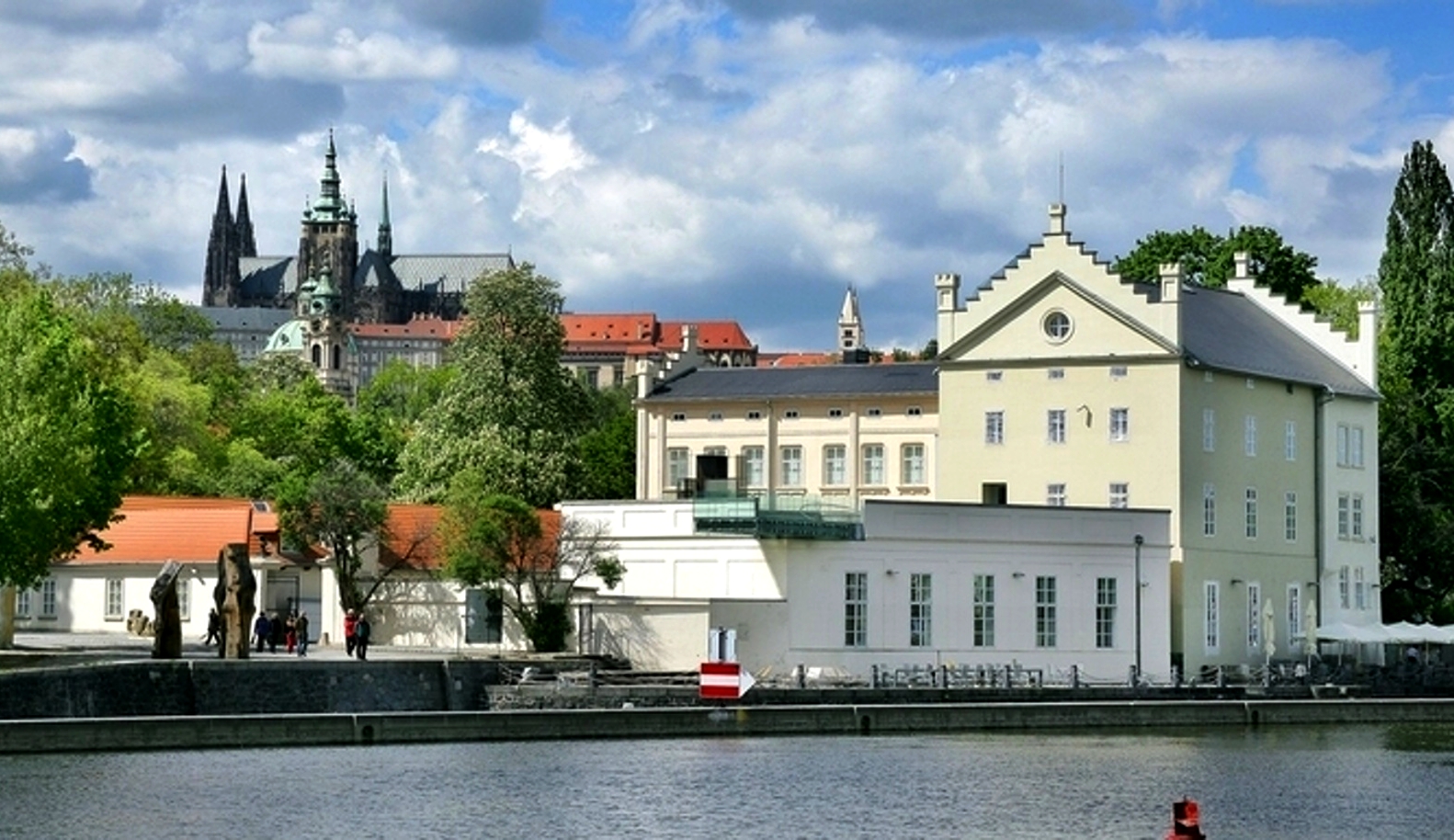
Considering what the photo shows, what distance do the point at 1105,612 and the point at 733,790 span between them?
28608mm

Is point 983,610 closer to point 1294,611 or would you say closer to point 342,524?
point 1294,611

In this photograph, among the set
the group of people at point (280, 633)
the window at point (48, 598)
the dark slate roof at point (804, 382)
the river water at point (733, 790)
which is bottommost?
the river water at point (733, 790)

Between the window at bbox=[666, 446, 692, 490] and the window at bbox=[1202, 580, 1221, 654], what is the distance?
77.3ft

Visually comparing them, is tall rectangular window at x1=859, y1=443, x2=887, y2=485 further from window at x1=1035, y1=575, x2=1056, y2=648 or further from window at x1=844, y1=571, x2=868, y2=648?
window at x1=844, y1=571, x2=868, y2=648

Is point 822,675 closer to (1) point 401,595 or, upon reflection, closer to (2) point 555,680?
(2) point 555,680

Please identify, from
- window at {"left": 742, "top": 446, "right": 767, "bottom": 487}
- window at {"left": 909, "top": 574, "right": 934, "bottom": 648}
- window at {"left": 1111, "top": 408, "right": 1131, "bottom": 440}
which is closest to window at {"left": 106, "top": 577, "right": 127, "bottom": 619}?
window at {"left": 909, "top": 574, "right": 934, "bottom": 648}

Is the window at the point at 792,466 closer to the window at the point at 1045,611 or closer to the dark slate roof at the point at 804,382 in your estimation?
the dark slate roof at the point at 804,382

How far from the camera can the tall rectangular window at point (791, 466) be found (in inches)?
3831

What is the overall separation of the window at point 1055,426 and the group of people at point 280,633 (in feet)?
75.1

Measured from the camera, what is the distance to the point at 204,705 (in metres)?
58.2

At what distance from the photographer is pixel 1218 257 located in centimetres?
10325

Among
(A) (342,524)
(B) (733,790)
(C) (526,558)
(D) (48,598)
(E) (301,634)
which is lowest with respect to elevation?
(B) (733,790)

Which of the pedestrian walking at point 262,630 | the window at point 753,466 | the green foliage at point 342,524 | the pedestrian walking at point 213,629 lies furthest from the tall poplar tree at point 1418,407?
the pedestrian walking at point 213,629

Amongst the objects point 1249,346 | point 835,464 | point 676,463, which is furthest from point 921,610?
point 676,463
